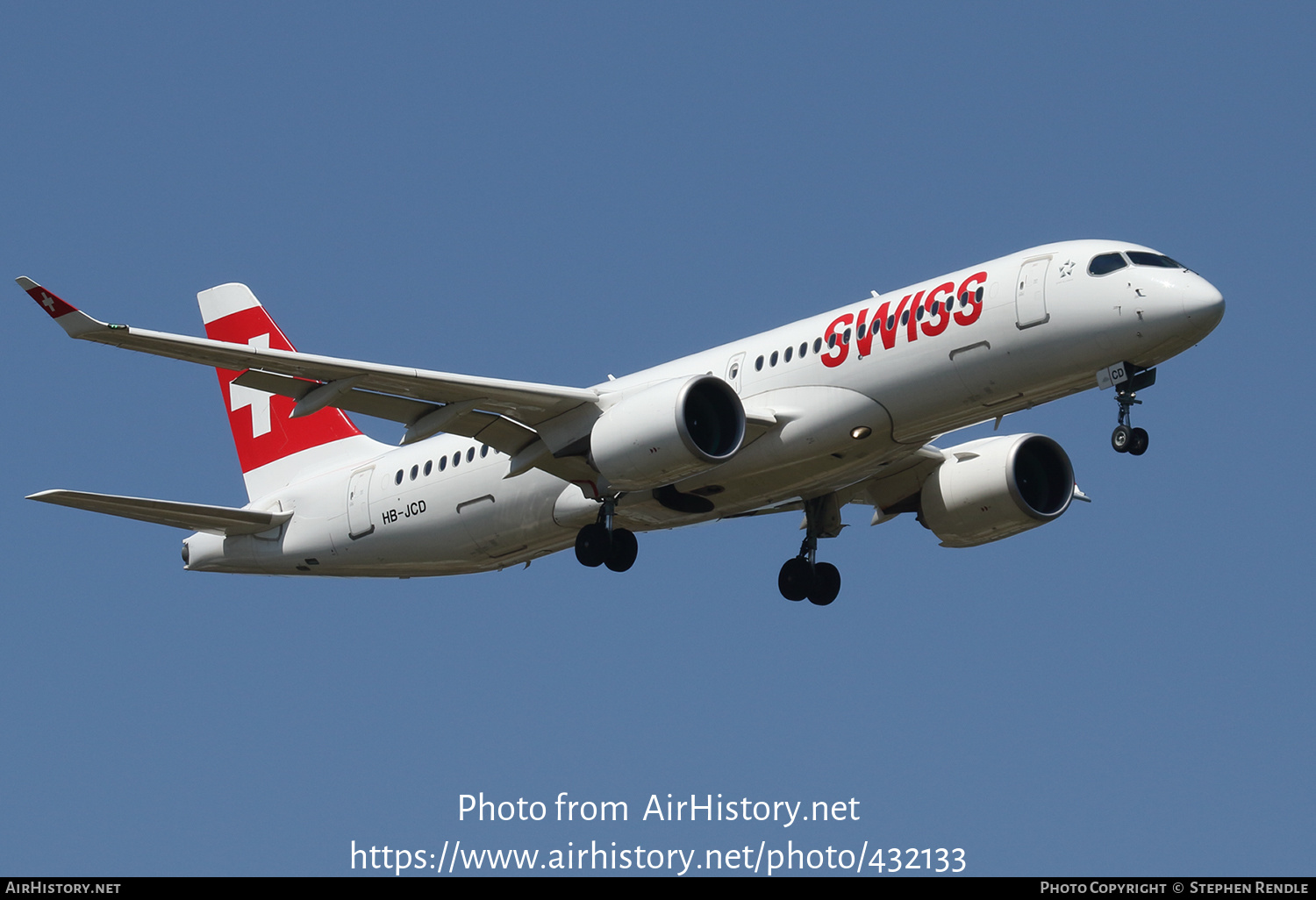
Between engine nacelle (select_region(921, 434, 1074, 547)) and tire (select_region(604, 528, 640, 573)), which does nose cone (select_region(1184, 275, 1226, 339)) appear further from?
tire (select_region(604, 528, 640, 573))

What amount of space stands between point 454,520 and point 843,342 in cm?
885

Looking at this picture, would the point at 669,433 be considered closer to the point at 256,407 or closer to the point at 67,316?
the point at 67,316

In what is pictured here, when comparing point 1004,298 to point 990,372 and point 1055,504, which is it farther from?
point 1055,504

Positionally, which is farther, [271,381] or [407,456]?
[407,456]

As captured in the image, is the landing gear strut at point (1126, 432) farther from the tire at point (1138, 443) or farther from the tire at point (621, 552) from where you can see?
the tire at point (621, 552)

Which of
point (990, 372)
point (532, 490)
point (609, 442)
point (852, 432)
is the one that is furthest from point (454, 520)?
point (990, 372)

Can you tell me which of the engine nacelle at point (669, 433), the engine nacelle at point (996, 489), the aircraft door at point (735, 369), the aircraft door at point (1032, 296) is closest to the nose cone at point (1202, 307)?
the aircraft door at point (1032, 296)

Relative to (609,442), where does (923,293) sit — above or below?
above

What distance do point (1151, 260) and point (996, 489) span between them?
6.65 meters

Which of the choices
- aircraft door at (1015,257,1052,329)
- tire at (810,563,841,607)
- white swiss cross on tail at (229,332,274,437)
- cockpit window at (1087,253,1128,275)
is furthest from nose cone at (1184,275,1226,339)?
white swiss cross on tail at (229,332,274,437)

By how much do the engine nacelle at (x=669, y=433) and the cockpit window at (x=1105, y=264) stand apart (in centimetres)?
625

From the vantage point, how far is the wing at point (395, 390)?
2856cm

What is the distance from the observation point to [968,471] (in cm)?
3503

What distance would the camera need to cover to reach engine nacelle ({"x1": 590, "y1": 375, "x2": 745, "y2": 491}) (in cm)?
3036
